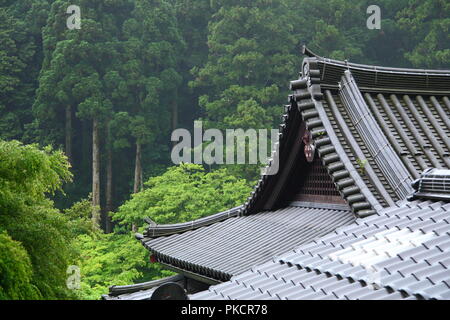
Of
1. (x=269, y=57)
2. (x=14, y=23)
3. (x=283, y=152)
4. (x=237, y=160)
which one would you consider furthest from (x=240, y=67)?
(x=283, y=152)

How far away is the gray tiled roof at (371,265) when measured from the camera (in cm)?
398

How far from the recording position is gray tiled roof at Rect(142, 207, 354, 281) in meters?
8.38

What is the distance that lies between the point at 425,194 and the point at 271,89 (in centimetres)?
2915

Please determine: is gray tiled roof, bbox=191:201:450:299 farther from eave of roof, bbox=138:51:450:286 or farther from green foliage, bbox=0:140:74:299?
green foliage, bbox=0:140:74:299

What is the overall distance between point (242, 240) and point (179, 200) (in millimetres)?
13393

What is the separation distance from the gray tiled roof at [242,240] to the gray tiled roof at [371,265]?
277 centimetres

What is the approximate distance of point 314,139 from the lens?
829 cm

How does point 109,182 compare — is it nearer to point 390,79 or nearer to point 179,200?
point 179,200

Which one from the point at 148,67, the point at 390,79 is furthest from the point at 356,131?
the point at 148,67

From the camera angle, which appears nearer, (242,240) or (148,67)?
(242,240)

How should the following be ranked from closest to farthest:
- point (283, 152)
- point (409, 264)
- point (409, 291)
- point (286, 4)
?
1. point (409, 291)
2. point (409, 264)
3. point (283, 152)
4. point (286, 4)

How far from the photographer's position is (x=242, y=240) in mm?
9539

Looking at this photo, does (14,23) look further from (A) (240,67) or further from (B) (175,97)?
(A) (240,67)

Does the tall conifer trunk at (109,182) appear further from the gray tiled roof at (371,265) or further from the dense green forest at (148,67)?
the gray tiled roof at (371,265)
